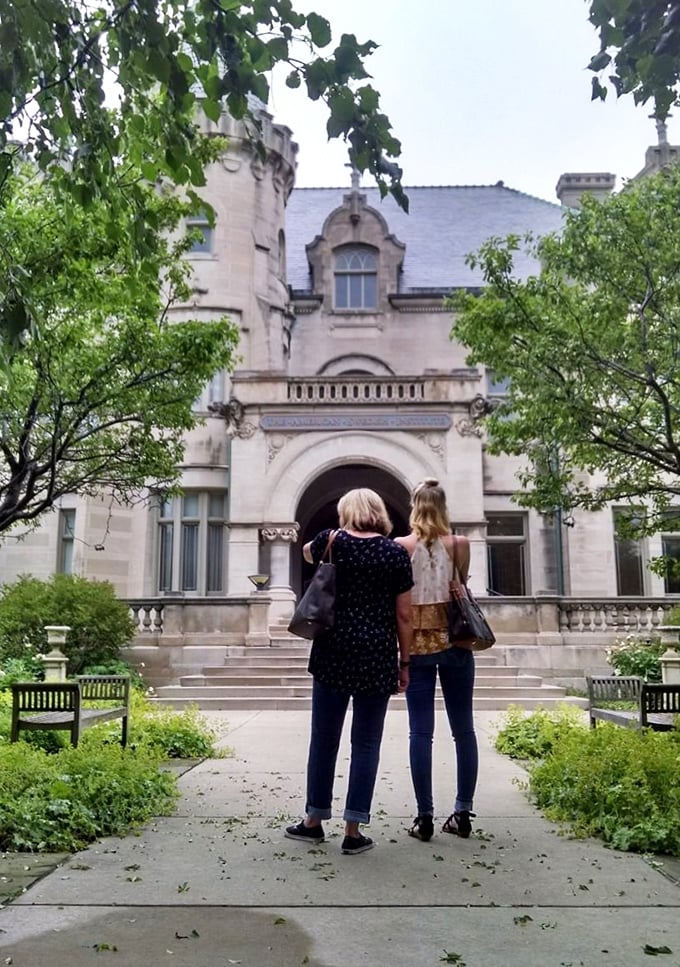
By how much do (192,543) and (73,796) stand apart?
16.9 meters

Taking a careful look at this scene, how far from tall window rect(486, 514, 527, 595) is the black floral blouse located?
18.4 m

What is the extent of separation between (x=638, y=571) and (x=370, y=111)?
20.6 metres

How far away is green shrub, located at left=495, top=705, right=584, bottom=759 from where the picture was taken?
8.30 metres

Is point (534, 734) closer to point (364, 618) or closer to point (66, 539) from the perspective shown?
point (364, 618)

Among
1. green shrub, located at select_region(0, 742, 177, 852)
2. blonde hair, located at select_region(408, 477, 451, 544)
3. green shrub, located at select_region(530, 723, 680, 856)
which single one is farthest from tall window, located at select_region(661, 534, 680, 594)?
blonde hair, located at select_region(408, 477, 451, 544)

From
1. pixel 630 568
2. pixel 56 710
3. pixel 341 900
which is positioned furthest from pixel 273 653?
pixel 341 900

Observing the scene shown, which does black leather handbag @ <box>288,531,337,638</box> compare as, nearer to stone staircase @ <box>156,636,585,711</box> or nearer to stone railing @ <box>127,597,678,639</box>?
stone staircase @ <box>156,636,585,711</box>

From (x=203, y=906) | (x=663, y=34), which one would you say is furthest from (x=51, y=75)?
(x=203, y=906)

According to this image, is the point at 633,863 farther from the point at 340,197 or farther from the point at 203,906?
the point at 340,197

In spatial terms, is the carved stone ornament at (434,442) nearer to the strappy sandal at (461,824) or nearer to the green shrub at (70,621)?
the green shrub at (70,621)

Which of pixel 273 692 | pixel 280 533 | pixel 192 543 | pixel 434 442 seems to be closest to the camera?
pixel 273 692

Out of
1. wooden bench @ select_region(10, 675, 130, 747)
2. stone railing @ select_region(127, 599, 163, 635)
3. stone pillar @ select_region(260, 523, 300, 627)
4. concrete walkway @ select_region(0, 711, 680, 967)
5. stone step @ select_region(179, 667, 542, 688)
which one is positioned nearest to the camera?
concrete walkway @ select_region(0, 711, 680, 967)

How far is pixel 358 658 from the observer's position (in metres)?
4.94

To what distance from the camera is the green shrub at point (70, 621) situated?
15875 millimetres
